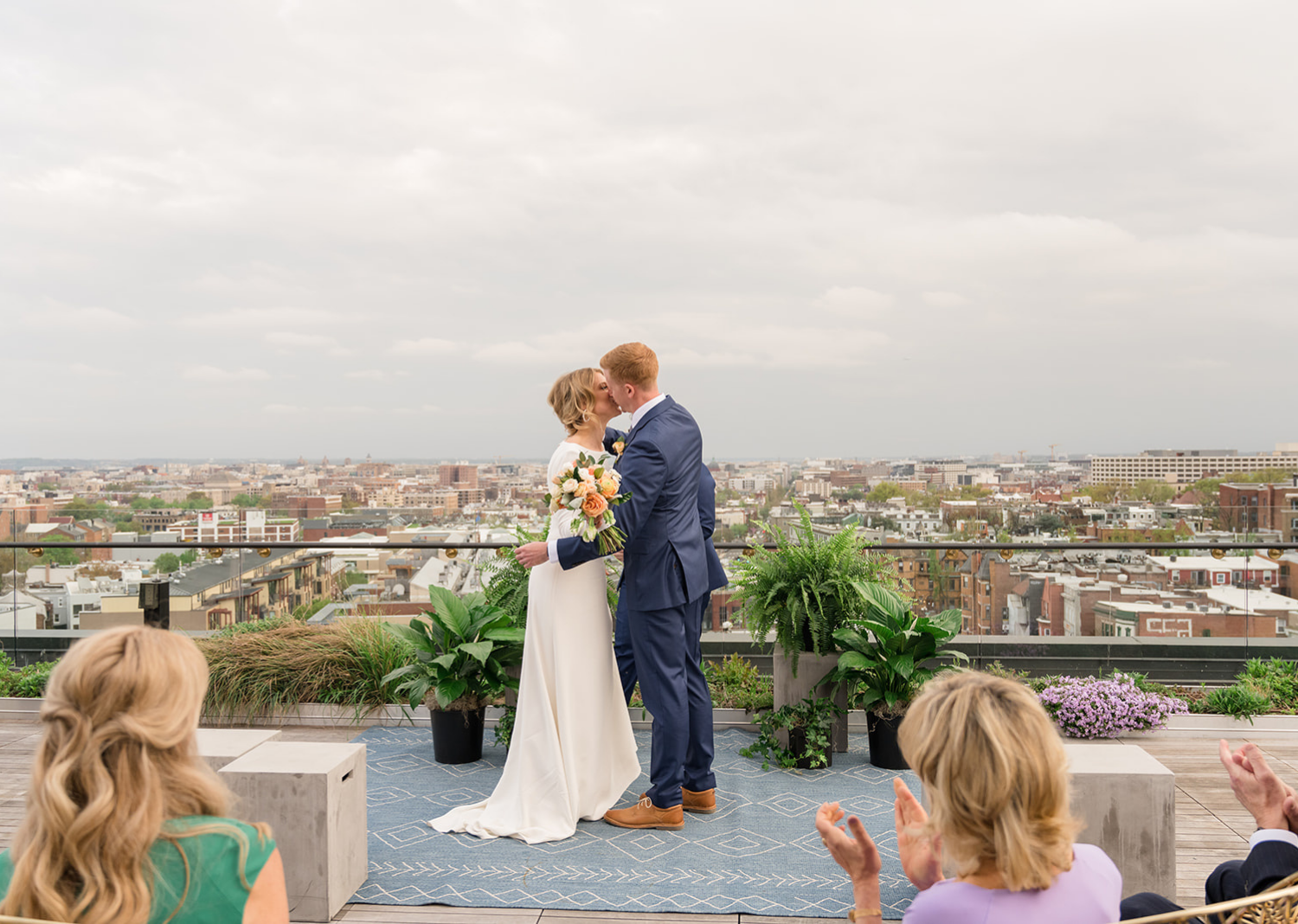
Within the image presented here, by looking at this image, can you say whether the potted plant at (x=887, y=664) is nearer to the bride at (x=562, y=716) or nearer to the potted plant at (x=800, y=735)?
the potted plant at (x=800, y=735)

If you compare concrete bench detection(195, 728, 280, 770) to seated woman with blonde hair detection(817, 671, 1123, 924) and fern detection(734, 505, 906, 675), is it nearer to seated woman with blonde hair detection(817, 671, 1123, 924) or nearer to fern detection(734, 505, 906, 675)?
fern detection(734, 505, 906, 675)

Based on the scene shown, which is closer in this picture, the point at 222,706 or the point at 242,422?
the point at 222,706

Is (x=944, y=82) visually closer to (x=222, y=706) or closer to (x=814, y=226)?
(x=814, y=226)

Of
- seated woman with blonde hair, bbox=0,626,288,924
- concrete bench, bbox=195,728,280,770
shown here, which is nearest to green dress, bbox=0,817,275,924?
seated woman with blonde hair, bbox=0,626,288,924

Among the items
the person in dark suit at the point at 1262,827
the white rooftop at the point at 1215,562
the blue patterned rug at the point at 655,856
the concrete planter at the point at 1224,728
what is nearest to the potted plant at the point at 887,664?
the blue patterned rug at the point at 655,856

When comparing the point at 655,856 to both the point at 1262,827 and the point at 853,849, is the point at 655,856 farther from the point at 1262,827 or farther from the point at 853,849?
the point at 1262,827

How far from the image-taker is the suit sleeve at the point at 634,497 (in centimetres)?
326

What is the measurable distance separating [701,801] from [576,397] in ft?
5.91

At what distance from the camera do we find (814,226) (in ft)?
60.1

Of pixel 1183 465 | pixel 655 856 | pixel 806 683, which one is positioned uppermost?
pixel 1183 465

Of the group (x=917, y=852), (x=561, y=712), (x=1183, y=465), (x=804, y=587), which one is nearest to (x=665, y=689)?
(x=561, y=712)

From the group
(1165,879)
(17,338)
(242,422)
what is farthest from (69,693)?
(17,338)

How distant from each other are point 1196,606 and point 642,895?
445cm

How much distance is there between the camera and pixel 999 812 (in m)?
1.23
